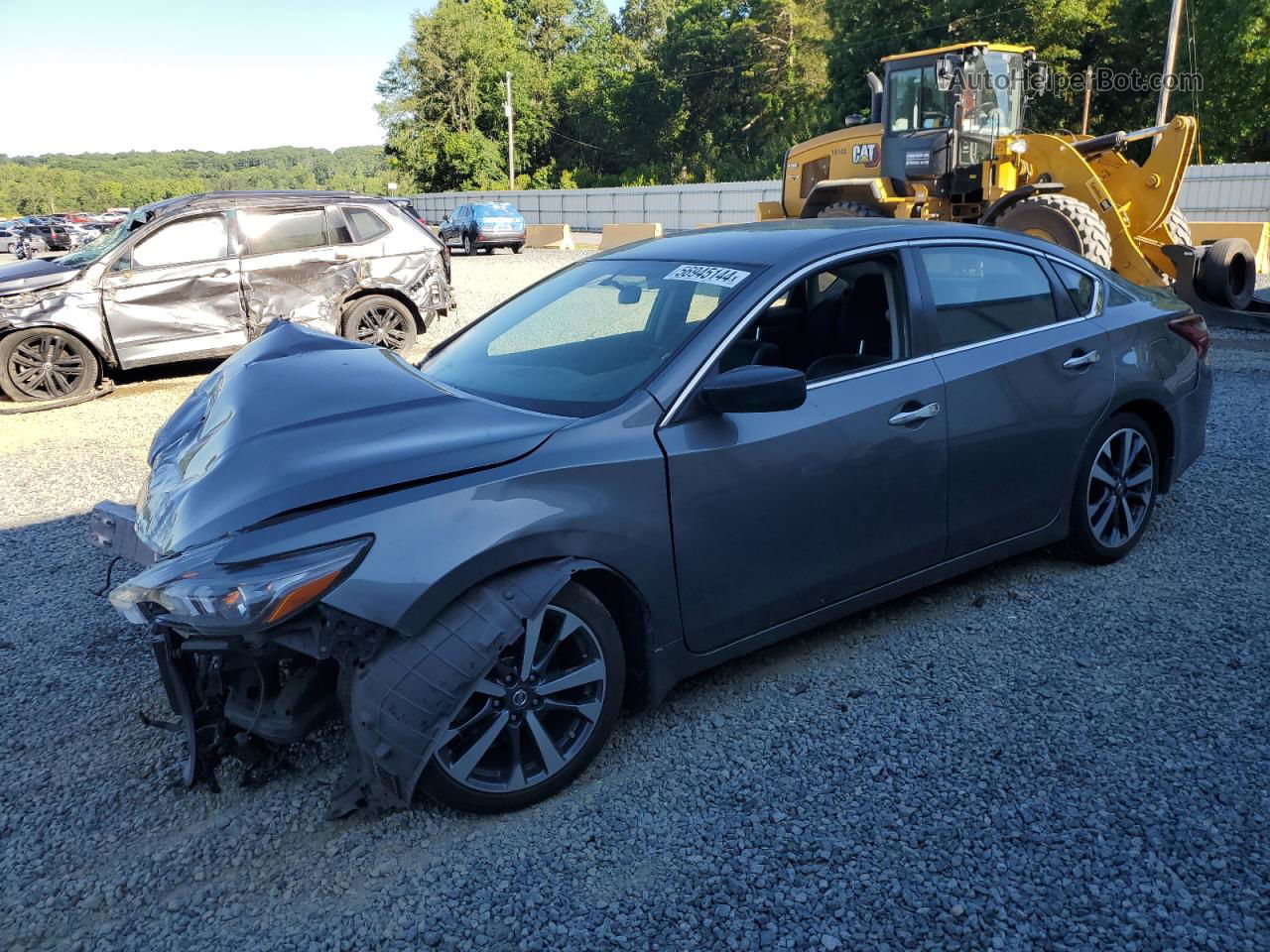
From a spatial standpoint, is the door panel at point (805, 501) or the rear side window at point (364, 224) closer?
the door panel at point (805, 501)

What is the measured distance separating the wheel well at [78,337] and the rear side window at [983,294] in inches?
324

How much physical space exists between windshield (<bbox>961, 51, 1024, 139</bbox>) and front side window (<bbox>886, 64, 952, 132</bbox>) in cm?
26

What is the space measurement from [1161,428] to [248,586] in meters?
4.10

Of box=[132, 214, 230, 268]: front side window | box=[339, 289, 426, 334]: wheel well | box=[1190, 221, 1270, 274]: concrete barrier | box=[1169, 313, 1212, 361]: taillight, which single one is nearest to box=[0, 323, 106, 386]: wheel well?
box=[132, 214, 230, 268]: front side window

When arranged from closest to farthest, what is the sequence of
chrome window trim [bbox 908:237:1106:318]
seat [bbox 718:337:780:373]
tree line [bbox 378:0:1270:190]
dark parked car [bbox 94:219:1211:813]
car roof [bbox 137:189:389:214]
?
dark parked car [bbox 94:219:1211:813]
seat [bbox 718:337:780:373]
chrome window trim [bbox 908:237:1106:318]
car roof [bbox 137:189:389:214]
tree line [bbox 378:0:1270:190]

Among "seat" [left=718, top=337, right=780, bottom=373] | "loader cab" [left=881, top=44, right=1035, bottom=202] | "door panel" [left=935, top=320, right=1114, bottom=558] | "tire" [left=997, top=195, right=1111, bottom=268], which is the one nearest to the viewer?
"seat" [left=718, top=337, right=780, bottom=373]

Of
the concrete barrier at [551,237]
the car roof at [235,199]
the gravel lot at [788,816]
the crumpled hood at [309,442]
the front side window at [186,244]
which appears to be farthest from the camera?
the concrete barrier at [551,237]

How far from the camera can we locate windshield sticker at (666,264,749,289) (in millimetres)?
3406

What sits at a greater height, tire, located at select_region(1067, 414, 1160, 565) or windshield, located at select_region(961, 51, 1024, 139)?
windshield, located at select_region(961, 51, 1024, 139)

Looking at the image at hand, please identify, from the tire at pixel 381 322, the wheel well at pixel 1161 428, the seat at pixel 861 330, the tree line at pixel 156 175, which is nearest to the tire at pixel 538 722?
the seat at pixel 861 330

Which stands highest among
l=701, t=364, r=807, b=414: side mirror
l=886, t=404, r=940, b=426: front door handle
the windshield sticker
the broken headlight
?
the windshield sticker

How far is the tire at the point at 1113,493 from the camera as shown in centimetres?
423

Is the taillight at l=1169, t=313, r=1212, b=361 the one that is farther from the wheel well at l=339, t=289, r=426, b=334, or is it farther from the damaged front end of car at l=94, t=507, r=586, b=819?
the wheel well at l=339, t=289, r=426, b=334

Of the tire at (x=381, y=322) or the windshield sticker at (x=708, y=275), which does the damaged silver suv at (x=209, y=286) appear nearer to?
the tire at (x=381, y=322)
